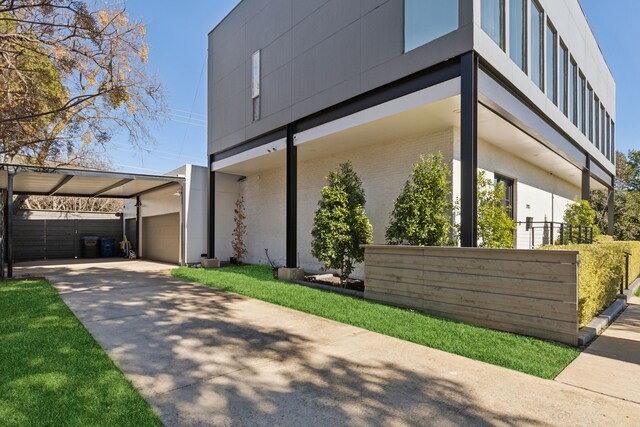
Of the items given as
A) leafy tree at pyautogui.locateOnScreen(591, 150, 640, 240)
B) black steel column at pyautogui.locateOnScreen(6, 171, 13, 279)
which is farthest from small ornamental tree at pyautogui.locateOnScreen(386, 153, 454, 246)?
leafy tree at pyautogui.locateOnScreen(591, 150, 640, 240)

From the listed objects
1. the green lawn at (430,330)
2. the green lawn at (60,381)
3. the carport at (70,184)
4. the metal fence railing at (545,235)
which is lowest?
the green lawn at (430,330)

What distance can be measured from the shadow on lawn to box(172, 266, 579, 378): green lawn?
0.83m

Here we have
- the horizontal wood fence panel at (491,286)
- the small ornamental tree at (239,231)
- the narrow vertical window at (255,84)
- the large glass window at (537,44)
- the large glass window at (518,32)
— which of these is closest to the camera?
the horizontal wood fence panel at (491,286)

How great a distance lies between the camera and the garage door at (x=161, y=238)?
15.7m

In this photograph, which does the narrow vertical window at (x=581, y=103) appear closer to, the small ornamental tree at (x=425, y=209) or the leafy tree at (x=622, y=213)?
the leafy tree at (x=622, y=213)

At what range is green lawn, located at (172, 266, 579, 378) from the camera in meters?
4.19

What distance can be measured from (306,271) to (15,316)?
7.91 metres

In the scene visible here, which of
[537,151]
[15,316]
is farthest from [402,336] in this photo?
[537,151]

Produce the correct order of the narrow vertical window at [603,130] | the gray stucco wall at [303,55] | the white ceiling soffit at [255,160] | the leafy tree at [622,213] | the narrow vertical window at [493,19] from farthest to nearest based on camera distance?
the leafy tree at [622,213] → the narrow vertical window at [603,130] → the white ceiling soffit at [255,160] → the gray stucco wall at [303,55] → the narrow vertical window at [493,19]

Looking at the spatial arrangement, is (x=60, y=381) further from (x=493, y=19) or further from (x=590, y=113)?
(x=590, y=113)

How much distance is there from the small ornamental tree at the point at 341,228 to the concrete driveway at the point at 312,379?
115 inches

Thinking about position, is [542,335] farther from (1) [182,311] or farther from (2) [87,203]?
(2) [87,203]

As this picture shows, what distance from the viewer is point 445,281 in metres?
5.98

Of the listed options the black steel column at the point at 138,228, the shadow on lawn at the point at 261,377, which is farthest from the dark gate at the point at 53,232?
the shadow on lawn at the point at 261,377
